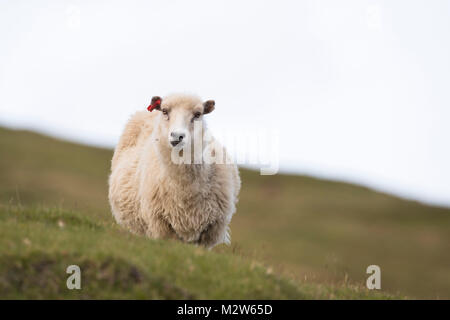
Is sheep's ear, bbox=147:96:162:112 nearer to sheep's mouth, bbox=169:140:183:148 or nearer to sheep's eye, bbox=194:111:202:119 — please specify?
sheep's eye, bbox=194:111:202:119

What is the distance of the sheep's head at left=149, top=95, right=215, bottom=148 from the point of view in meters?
10.1

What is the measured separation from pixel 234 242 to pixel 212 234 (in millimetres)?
19624

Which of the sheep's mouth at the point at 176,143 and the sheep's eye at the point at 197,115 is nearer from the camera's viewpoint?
the sheep's mouth at the point at 176,143

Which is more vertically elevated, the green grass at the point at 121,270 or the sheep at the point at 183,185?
the sheep at the point at 183,185

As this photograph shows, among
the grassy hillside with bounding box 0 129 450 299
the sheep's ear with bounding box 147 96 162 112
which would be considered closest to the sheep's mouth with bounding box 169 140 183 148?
the sheep's ear with bounding box 147 96 162 112

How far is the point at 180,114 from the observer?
34.3 ft

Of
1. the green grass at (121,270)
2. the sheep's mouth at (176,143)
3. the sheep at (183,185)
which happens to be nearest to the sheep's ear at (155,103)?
the sheep at (183,185)

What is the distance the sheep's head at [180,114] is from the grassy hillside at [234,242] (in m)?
1.75

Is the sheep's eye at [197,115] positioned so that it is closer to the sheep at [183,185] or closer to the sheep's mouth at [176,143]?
the sheep at [183,185]

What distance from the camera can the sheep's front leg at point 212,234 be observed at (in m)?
10.7

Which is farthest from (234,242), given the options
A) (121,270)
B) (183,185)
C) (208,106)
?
(121,270)

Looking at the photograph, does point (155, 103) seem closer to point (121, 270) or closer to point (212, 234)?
point (212, 234)
